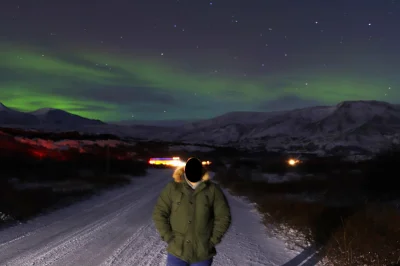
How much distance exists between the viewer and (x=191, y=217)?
420cm

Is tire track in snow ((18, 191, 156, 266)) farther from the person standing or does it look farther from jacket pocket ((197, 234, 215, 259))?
jacket pocket ((197, 234, 215, 259))

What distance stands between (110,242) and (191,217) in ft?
20.0

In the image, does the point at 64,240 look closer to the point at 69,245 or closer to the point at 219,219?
the point at 69,245

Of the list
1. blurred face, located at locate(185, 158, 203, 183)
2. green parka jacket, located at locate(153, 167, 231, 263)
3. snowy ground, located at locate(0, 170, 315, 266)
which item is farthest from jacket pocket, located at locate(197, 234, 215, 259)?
snowy ground, located at locate(0, 170, 315, 266)

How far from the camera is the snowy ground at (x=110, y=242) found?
806 centimetres

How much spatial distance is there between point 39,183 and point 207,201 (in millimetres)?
21185

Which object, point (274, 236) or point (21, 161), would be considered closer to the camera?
point (274, 236)

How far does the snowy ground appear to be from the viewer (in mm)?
8062

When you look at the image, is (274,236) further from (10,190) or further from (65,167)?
(65,167)

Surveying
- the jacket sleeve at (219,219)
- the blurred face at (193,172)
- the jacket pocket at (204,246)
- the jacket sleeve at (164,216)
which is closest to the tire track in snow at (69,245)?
the jacket sleeve at (164,216)

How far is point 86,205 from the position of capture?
17.3 metres

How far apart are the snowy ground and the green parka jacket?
3.70m

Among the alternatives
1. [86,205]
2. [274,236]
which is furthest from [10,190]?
[274,236]

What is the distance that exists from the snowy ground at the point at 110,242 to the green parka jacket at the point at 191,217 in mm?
3698
